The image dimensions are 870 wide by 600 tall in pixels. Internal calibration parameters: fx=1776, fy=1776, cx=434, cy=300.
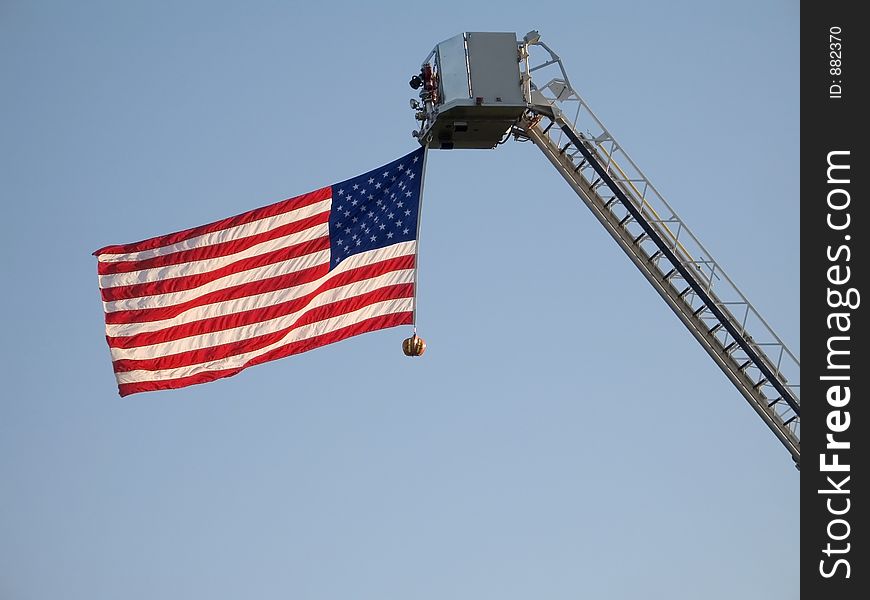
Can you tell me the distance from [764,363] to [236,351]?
12747mm

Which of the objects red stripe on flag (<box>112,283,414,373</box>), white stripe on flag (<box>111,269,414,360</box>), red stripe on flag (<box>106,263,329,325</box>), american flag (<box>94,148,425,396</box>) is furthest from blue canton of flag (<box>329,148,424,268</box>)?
red stripe on flag (<box>112,283,414,373</box>)

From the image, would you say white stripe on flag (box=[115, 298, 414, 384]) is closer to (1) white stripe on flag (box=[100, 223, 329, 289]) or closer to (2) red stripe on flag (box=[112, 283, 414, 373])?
(2) red stripe on flag (box=[112, 283, 414, 373])

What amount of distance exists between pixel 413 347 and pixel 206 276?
6.04 meters

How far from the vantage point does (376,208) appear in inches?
1751

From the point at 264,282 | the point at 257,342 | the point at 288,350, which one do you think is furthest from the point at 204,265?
the point at 288,350

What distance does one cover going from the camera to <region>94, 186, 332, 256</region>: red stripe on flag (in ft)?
146

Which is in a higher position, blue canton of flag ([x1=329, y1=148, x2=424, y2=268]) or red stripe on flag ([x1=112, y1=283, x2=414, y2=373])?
blue canton of flag ([x1=329, y1=148, x2=424, y2=268])

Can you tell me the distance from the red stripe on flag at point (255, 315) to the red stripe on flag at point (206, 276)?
992mm

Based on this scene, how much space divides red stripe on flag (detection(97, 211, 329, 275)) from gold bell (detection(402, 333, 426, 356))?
4594mm

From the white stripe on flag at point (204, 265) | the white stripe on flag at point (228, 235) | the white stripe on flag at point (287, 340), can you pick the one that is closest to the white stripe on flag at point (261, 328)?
the white stripe on flag at point (287, 340)

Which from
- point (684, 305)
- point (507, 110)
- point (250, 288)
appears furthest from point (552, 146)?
point (250, 288)

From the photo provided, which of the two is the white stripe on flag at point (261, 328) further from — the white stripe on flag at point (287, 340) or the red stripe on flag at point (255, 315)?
the white stripe on flag at point (287, 340)

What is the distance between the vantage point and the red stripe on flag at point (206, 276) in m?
44.1
